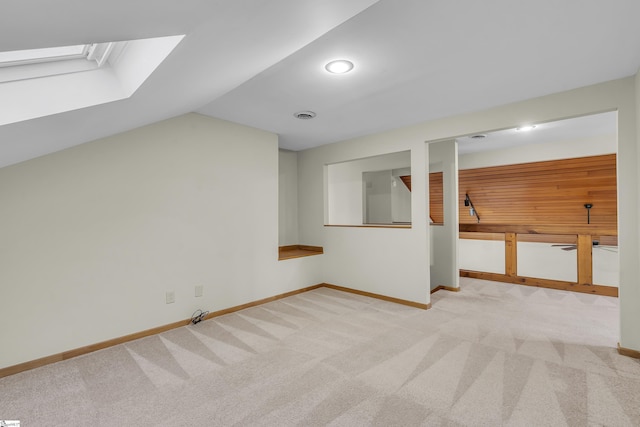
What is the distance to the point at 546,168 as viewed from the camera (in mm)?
4453

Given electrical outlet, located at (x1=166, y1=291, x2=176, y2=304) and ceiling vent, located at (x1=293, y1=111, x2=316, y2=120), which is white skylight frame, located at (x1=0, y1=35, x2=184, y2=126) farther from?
electrical outlet, located at (x1=166, y1=291, x2=176, y2=304)

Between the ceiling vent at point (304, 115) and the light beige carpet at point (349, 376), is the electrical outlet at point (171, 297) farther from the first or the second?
the ceiling vent at point (304, 115)

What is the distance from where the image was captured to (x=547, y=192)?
465cm

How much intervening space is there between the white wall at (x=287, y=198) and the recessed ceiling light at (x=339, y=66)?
2.67 meters

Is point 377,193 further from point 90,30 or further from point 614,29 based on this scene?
point 90,30

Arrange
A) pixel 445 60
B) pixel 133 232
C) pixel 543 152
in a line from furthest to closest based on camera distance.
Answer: pixel 543 152
pixel 133 232
pixel 445 60

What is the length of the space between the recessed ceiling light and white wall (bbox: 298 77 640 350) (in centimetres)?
165

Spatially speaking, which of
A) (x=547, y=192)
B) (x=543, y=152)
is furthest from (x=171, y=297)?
(x=547, y=192)

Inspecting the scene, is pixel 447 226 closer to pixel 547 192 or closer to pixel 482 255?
pixel 482 255

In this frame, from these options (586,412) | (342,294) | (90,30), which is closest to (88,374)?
(90,30)

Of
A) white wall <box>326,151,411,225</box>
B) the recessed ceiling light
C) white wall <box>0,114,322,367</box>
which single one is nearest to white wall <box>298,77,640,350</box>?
white wall <box>326,151,411,225</box>

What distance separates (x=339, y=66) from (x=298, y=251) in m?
3.12

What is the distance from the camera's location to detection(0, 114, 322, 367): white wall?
2.20 m

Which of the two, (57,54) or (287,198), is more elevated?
(57,54)
